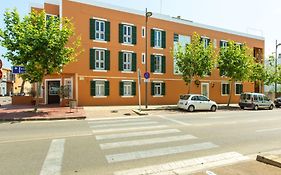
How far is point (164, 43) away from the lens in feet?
101

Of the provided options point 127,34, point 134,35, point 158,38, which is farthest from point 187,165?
point 158,38

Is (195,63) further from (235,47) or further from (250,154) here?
(250,154)

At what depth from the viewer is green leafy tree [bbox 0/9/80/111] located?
16.7m

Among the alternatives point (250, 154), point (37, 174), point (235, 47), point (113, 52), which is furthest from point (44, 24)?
point (235, 47)

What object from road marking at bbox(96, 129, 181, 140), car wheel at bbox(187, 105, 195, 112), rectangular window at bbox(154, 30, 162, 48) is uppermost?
rectangular window at bbox(154, 30, 162, 48)

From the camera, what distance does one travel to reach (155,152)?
7.80 m

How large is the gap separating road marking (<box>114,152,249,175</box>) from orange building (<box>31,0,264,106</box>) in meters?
18.0

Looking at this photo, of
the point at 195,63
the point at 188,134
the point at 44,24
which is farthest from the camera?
the point at 195,63

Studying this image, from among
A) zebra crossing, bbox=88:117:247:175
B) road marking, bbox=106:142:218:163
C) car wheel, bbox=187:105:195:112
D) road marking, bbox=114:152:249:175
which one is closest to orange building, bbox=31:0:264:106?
car wheel, bbox=187:105:195:112

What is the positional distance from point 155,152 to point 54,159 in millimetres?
2858

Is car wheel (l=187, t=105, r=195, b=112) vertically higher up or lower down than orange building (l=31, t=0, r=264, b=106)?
lower down

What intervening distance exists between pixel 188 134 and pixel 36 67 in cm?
1172

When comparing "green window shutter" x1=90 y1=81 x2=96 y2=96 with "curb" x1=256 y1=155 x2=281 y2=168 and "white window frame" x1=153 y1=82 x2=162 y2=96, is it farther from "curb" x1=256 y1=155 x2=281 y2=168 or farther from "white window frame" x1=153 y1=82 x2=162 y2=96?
"curb" x1=256 y1=155 x2=281 y2=168

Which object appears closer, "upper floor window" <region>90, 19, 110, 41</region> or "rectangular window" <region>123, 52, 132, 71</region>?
"upper floor window" <region>90, 19, 110, 41</region>
